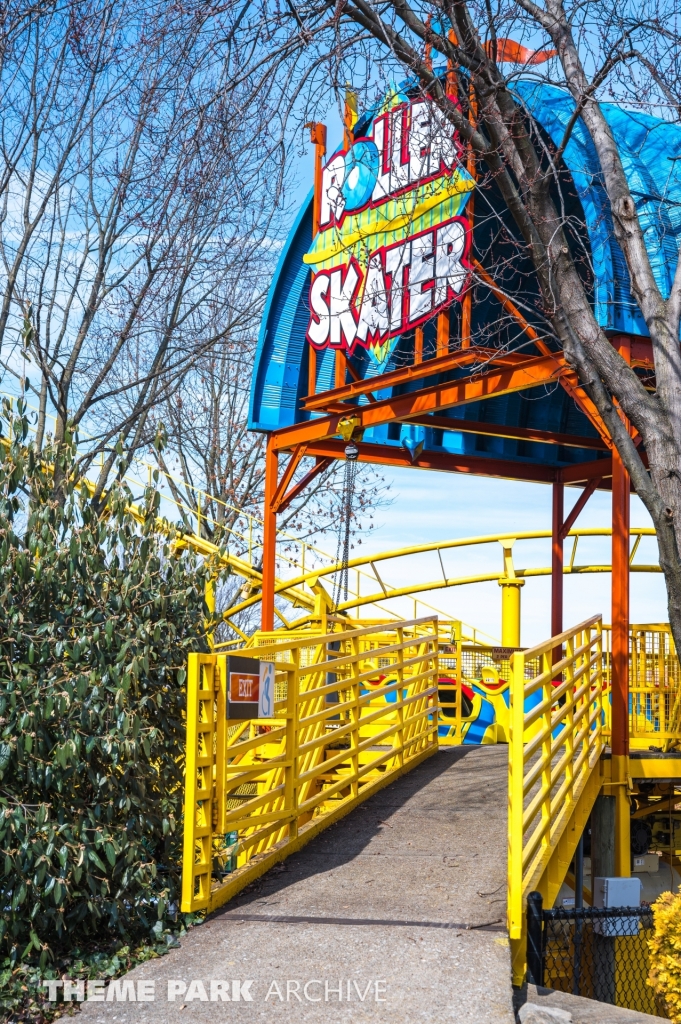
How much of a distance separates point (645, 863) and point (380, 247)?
8451 mm

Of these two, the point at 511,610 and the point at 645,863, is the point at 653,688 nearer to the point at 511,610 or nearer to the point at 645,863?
the point at 645,863

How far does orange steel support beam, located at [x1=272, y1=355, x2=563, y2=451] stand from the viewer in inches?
457

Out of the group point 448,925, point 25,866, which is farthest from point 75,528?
Result: point 448,925

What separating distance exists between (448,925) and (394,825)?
7.54ft

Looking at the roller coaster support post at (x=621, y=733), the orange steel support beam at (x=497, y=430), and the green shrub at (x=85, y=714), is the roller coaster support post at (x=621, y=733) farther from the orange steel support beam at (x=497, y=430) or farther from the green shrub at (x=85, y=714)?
the green shrub at (x=85, y=714)

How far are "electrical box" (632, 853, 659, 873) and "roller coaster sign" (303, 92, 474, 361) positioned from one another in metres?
7.09

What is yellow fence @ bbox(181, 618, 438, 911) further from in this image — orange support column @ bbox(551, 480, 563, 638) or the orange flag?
orange support column @ bbox(551, 480, 563, 638)

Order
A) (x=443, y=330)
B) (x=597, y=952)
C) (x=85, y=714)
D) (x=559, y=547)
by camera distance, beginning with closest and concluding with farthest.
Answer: (x=85, y=714) < (x=597, y=952) < (x=443, y=330) < (x=559, y=547)

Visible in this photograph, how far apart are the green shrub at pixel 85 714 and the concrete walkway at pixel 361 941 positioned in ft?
2.22

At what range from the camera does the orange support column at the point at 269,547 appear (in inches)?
635

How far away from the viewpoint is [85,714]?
6.67 meters

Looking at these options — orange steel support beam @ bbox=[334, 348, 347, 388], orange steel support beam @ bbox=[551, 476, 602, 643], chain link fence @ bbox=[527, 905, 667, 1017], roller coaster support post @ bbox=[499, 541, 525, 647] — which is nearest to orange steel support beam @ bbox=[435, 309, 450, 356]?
orange steel support beam @ bbox=[334, 348, 347, 388]

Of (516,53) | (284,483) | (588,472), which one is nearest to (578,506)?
(588,472)

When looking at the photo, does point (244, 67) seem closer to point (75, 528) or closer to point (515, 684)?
point (75, 528)
